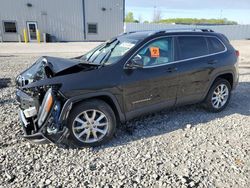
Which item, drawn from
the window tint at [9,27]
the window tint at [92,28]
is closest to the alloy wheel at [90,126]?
the window tint at [9,27]

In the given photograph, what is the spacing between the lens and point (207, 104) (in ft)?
16.0

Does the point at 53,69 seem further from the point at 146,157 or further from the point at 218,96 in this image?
the point at 218,96

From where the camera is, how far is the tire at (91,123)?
3426 mm

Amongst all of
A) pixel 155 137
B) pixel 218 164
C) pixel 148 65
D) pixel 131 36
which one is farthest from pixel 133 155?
pixel 131 36

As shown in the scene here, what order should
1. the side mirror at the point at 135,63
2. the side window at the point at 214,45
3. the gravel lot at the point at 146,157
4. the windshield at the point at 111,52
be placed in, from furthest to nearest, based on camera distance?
the side window at the point at 214,45 → the windshield at the point at 111,52 → the side mirror at the point at 135,63 → the gravel lot at the point at 146,157

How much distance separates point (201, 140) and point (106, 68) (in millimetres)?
2017

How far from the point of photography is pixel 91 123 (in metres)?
3.55

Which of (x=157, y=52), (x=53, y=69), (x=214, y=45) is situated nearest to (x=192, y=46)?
(x=214, y=45)

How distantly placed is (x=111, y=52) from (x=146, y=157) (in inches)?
76.1

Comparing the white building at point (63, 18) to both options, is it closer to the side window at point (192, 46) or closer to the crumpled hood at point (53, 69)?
the crumpled hood at point (53, 69)

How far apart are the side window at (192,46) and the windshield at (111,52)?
0.96 meters

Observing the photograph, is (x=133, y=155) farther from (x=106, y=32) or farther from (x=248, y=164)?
(x=106, y=32)

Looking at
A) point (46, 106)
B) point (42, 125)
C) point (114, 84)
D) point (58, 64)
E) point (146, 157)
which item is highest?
point (58, 64)

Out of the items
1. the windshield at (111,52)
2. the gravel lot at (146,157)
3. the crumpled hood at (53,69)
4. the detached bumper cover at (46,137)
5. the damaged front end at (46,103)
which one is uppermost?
the windshield at (111,52)
